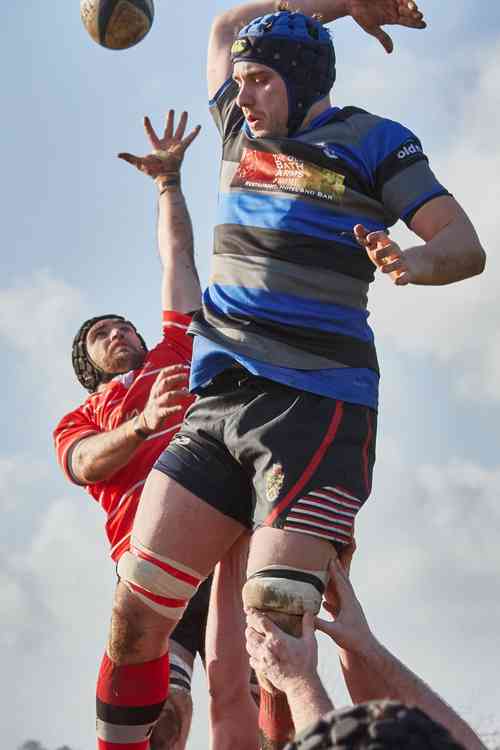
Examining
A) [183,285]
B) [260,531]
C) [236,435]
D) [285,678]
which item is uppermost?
[183,285]

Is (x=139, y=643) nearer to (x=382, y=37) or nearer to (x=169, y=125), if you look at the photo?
(x=382, y=37)

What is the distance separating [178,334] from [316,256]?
2.66 m

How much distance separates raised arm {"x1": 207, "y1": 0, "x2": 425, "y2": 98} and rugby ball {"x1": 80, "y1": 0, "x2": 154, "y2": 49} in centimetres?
182

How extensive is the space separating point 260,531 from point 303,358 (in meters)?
0.64

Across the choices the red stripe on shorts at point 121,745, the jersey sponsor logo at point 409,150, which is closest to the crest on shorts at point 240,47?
the jersey sponsor logo at point 409,150

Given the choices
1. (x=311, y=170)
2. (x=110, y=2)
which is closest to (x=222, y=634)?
(x=311, y=170)

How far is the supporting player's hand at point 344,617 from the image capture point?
3.74m

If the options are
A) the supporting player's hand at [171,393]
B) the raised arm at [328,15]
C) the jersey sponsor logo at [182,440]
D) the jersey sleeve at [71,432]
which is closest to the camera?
the jersey sponsor logo at [182,440]

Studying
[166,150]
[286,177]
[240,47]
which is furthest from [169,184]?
[286,177]

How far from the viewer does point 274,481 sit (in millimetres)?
4266

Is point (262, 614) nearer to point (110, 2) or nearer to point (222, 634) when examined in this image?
point (222, 634)

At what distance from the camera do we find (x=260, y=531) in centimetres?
425

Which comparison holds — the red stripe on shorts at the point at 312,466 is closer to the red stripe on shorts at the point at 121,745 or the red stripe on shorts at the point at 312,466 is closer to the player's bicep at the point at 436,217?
the player's bicep at the point at 436,217

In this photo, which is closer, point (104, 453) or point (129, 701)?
point (129, 701)
